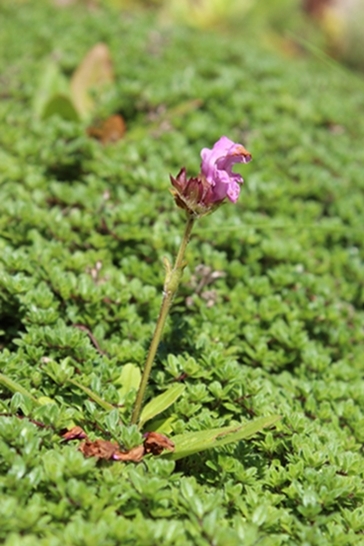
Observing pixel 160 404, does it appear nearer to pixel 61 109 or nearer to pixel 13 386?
pixel 13 386

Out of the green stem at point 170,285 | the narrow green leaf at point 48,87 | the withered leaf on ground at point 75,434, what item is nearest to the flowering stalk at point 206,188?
the green stem at point 170,285

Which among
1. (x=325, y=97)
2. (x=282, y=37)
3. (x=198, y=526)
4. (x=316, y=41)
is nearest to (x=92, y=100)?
(x=325, y=97)

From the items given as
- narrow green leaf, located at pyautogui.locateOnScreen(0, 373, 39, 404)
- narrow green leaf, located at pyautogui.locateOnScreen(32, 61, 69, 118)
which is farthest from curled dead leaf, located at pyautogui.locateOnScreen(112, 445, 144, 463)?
narrow green leaf, located at pyautogui.locateOnScreen(32, 61, 69, 118)

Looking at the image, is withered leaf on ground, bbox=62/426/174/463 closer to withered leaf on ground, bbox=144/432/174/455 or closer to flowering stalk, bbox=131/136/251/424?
withered leaf on ground, bbox=144/432/174/455

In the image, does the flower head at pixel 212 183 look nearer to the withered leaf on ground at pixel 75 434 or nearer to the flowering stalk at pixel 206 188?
the flowering stalk at pixel 206 188

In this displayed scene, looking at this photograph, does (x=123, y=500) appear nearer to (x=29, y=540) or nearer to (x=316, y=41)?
(x=29, y=540)

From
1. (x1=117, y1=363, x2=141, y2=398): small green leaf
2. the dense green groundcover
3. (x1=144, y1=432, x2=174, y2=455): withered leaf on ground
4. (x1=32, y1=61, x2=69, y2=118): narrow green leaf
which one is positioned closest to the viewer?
the dense green groundcover

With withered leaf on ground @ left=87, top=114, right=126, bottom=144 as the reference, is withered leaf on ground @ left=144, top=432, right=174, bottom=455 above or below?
below

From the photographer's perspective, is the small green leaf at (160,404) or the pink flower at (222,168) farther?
the small green leaf at (160,404)
